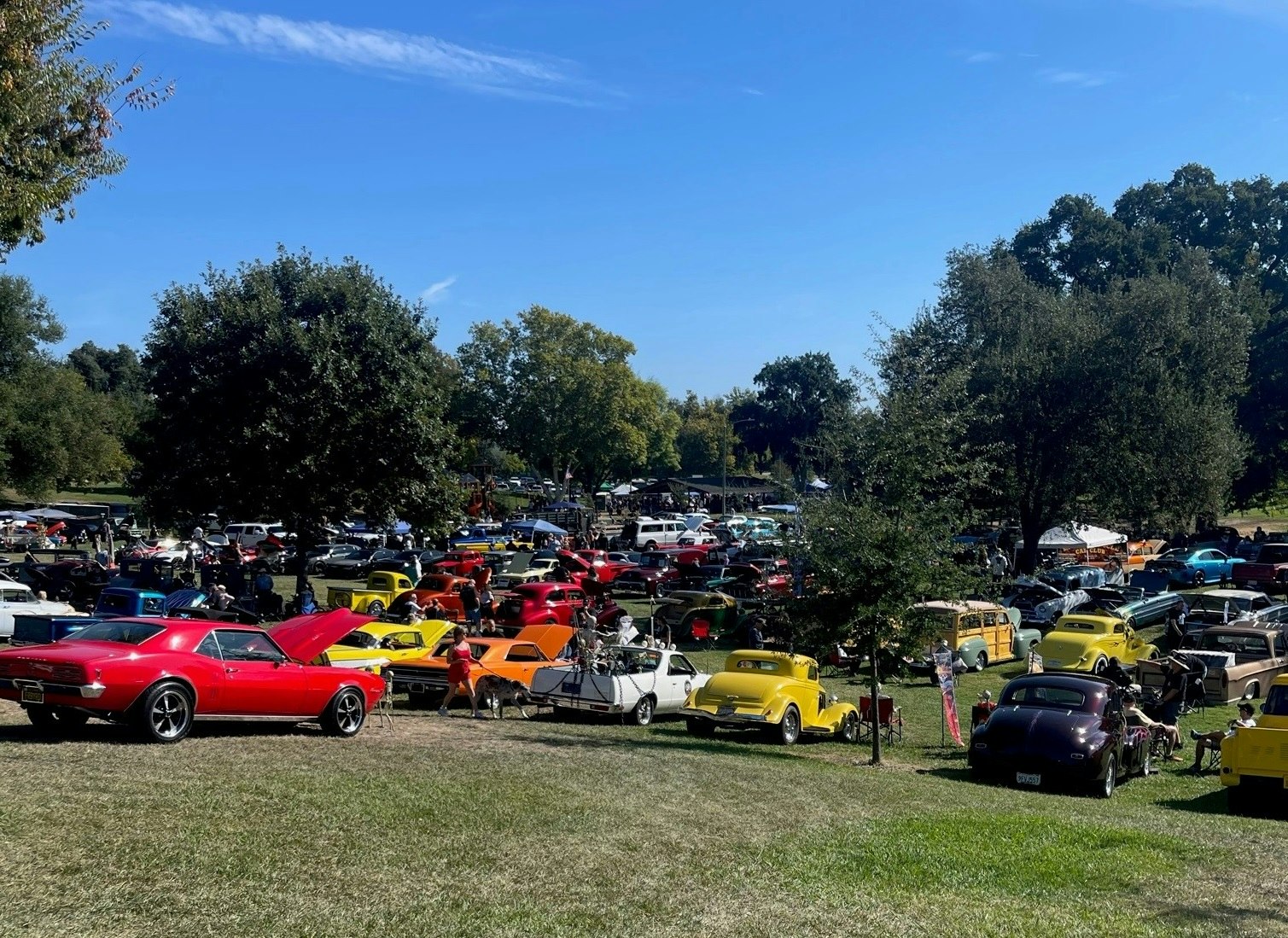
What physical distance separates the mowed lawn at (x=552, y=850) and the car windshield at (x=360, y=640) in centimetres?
636

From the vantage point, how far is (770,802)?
1104 centimetres

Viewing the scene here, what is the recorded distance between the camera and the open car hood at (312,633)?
14.9 m

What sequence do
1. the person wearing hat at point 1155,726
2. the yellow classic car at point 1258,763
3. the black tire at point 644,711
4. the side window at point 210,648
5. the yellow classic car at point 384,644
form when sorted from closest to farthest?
the side window at point 210,648
the yellow classic car at point 1258,763
the person wearing hat at point 1155,726
the black tire at point 644,711
the yellow classic car at point 384,644

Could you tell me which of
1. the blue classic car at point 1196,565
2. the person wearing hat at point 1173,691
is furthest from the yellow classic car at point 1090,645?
the blue classic car at point 1196,565

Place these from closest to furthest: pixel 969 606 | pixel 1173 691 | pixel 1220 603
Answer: pixel 1173 691
pixel 969 606
pixel 1220 603

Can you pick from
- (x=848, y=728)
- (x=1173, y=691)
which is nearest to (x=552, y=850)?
(x=848, y=728)

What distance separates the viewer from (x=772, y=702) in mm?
17484

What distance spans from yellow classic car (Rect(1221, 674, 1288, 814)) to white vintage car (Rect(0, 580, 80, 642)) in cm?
2133

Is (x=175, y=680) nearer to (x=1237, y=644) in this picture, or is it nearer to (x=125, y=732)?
(x=125, y=732)

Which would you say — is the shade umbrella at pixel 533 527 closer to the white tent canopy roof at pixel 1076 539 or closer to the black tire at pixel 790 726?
the white tent canopy roof at pixel 1076 539

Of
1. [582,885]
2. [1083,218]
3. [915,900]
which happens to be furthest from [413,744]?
[1083,218]

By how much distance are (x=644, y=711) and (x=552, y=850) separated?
10179 millimetres

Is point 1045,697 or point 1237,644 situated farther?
point 1237,644

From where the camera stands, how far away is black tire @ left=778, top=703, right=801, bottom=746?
58.1 feet
